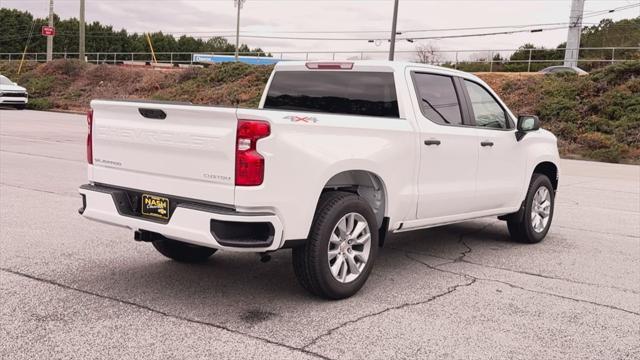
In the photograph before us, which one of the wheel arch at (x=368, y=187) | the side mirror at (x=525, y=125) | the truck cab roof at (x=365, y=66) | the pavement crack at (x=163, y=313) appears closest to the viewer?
the pavement crack at (x=163, y=313)

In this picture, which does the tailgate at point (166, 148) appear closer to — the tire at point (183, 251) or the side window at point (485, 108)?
the tire at point (183, 251)

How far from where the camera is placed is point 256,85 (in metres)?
39.4

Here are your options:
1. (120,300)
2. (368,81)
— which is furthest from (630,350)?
(120,300)

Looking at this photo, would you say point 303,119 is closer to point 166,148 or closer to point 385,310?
point 166,148

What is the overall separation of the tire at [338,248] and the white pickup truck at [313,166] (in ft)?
0.04

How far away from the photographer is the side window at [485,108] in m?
6.74

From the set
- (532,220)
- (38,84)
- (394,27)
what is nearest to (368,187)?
(532,220)

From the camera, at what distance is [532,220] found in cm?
761

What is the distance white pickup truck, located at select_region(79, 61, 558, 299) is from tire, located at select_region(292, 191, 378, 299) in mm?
11

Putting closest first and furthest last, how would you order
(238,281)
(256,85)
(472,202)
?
1. (238,281)
2. (472,202)
3. (256,85)

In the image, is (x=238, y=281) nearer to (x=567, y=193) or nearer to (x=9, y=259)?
(x=9, y=259)

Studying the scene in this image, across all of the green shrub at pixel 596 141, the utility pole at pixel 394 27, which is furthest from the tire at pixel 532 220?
the utility pole at pixel 394 27

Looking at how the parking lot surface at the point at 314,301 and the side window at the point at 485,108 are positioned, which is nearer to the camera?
the parking lot surface at the point at 314,301

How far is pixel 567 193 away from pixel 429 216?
23.5 feet
